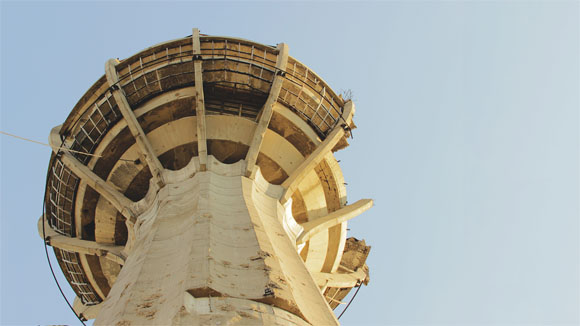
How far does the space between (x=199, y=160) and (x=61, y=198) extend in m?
6.20

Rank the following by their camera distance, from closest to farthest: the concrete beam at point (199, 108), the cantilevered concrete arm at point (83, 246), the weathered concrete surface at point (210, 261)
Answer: the weathered concrete surface at point (210, 261) < the concrete beam at point (199, 108) < the cantilevered concrete arm at point (83, 246)

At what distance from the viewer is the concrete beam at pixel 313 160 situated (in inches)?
708

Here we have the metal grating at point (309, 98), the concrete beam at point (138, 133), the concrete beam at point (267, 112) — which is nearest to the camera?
the concrete beam at point (138, 133)

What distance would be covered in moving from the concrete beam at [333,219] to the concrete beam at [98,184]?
5.10 meters

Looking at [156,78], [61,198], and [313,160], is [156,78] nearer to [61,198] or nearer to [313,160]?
[61,198]

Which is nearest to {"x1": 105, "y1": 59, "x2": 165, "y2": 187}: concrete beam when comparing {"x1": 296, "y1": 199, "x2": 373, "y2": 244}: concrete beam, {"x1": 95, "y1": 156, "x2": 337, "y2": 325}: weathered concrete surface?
{"x1": 95, "y1": 156, "x2": 337, "y2": 325}: weathered concrete surface

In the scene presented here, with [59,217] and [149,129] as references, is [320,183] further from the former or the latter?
[59,217]

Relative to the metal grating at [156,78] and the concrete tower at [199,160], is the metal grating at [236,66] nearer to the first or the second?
the concrete tower at [199,160]

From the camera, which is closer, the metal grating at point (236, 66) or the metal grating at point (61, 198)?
the metal grating at point (236, 66)

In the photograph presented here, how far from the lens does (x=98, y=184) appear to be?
60.0ft

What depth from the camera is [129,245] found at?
55.3 feet

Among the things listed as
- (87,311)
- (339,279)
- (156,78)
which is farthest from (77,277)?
(339,279)

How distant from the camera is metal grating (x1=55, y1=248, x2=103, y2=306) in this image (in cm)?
2102

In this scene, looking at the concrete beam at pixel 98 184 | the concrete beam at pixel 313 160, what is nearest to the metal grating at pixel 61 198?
the concrete beam at pixel 98 184
